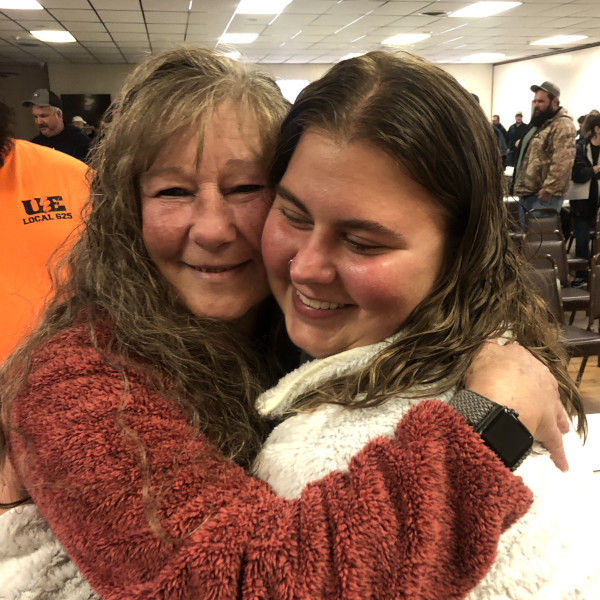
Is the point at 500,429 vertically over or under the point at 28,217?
under

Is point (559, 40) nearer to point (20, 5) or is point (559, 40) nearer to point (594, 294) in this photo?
point (20, 5)

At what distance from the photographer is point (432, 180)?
0.86 metres

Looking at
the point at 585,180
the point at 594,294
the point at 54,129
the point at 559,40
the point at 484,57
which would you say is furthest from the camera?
the point at 484,57

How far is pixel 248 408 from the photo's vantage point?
1070 mm

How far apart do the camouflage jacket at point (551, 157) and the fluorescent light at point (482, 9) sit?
3.25 meters

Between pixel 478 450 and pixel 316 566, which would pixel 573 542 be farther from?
pixel 316 566

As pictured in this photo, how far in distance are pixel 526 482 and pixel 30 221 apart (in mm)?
1755

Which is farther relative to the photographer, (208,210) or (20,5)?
(20,5)

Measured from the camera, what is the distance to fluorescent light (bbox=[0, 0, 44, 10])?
7.84m

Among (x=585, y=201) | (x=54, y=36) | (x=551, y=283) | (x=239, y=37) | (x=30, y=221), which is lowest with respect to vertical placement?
(x=585, y=201)

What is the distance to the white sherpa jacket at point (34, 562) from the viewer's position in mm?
915

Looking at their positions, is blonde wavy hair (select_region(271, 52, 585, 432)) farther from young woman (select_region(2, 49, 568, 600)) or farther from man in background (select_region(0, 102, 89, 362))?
man in background (select_region(0, 102, 89, 362))

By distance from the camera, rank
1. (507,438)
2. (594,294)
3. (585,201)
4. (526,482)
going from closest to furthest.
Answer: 1. (507,438)
2. (526,482)
3. (594,294)
4. (585,201)

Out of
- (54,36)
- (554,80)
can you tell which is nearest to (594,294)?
(54,36)
